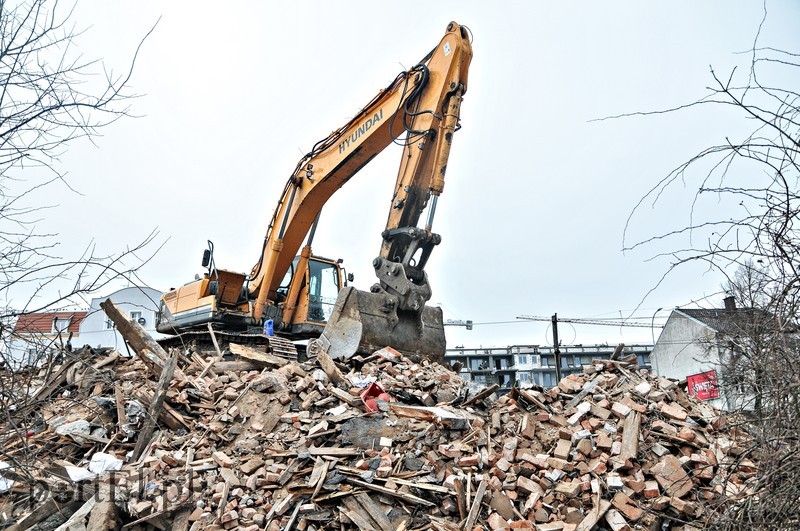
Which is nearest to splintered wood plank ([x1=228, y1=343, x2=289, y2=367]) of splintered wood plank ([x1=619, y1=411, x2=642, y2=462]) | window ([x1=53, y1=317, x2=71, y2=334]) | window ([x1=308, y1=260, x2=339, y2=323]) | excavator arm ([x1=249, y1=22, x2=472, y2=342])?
excavator arm ([x1=249, y1=22, x2=472, y2=342])

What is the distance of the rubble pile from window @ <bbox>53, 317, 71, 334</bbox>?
1.08 metres

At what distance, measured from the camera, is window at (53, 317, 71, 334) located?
3.25 metres

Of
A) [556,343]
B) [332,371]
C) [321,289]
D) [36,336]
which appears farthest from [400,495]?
[556,343]

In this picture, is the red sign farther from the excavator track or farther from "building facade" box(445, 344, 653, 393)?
"building facade" box(445, 344, 653, 393)

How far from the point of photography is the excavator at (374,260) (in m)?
8.49

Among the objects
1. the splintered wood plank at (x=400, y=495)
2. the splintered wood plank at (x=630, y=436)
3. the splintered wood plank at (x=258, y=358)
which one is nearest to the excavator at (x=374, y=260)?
the splintered wood plank at (x=258, y=358)

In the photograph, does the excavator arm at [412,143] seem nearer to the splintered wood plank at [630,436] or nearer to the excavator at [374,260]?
the excavator at [374,260]

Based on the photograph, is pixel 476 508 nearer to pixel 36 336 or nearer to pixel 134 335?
pixel 36 336

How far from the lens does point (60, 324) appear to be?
11.0 feet

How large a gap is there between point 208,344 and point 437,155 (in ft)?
18.4

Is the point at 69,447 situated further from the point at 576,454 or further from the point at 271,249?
the point at 576,454

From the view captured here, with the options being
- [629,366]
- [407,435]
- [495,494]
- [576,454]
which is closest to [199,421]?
[407,435]

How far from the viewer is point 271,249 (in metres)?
11.0

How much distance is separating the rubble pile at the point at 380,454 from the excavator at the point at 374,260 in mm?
745
